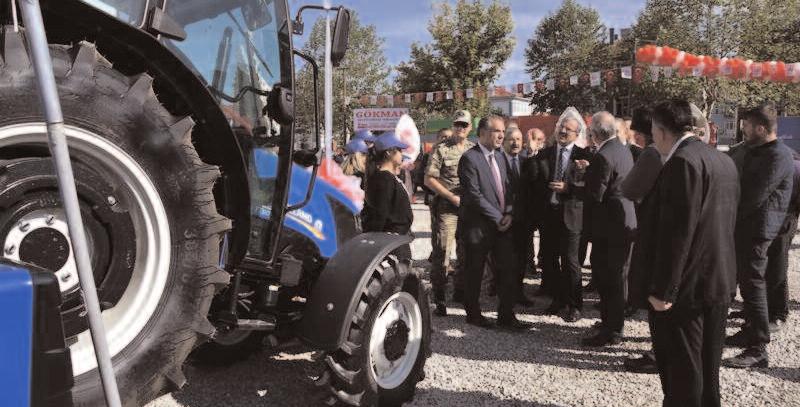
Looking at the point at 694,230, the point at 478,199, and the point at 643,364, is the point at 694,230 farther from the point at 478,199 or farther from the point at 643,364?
the point at 478,199

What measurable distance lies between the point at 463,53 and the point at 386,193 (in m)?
27.3

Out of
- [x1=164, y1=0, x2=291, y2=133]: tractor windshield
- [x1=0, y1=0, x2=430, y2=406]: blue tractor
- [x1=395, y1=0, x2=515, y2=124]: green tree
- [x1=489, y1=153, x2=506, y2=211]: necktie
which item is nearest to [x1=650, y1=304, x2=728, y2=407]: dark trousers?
[x1=0, y1=0, x2=430, y2=406]: blue tractor

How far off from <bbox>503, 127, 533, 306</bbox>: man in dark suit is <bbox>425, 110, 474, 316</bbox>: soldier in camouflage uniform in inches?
17.5

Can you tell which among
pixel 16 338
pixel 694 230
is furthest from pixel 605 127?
pixel 16 338

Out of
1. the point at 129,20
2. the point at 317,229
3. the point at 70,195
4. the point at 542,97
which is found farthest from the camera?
the point at 542,97

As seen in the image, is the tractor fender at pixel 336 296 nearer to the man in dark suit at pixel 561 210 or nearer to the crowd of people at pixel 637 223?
the crowd of people at pixel 637 223

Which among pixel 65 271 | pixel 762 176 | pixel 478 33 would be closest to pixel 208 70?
pixel 65 271

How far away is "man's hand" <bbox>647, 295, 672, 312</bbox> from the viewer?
2.81 m

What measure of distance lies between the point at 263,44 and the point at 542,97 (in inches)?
2034

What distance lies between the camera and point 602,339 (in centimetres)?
481

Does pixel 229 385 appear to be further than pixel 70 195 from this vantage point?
Yes

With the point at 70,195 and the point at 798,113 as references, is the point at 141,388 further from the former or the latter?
the point at 798,113

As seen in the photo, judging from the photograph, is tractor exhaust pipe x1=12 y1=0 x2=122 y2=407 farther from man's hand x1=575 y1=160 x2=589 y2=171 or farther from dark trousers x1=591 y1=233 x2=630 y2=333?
man's hand x1=575 y1=160 x2=589 y2=171

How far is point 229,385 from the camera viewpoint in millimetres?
3812
